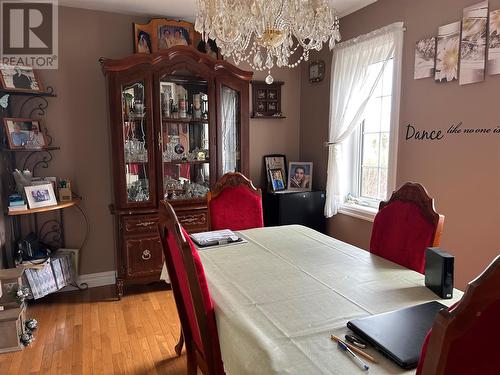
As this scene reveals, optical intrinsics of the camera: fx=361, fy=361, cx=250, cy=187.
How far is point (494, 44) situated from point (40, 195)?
10.4 ft

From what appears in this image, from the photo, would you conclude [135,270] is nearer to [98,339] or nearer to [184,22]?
[98,339]

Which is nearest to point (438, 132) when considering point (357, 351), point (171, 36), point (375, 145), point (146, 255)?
point (375, 145)

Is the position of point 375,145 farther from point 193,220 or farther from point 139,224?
point 139,224

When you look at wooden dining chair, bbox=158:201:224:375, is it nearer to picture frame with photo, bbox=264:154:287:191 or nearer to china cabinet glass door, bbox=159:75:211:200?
china cabinet glass door, bbox=159:75:211:200

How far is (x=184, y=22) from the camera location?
312 centimetres

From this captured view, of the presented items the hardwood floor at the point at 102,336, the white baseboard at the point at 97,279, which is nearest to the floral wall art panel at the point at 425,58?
the hardwood floor at the point at 102,336

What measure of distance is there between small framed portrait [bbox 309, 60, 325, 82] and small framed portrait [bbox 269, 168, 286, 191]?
0.99m

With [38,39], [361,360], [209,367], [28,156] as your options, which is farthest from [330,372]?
[38,39]

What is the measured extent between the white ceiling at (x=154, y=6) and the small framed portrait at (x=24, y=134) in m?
1.01

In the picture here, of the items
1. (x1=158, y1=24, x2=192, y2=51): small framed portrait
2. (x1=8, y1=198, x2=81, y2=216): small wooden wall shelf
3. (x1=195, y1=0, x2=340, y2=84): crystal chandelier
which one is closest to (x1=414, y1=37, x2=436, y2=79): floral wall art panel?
(x1=195, y1=0, x2=340, y2=84): crystal chandelier

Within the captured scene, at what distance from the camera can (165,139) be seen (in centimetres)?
308

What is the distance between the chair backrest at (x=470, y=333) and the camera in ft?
2.16

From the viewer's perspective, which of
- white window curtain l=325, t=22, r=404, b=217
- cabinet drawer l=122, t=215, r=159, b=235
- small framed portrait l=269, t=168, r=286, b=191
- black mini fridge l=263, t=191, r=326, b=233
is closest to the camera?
white window curtain l=325, t=22, r=404, b=217

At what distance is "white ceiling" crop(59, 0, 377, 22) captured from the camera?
2.88 metres
